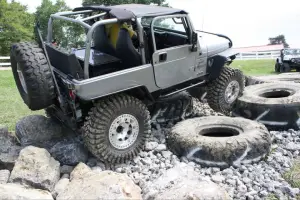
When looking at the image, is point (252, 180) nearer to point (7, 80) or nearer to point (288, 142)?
point (288, 142)

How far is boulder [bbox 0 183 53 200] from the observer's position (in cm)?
389

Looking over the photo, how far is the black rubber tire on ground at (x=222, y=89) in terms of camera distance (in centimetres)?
681

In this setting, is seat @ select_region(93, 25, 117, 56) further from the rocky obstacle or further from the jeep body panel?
the rocky obstacle

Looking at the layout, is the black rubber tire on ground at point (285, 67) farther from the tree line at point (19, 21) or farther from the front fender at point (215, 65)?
the tree line at point (19, 21)

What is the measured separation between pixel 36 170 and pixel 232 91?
13.7 feet

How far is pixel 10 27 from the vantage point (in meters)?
37.2

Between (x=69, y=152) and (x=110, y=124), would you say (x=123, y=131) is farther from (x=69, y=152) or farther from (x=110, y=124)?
(x=69, y=152)

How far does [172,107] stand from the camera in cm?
663

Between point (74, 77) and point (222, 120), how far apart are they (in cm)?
248

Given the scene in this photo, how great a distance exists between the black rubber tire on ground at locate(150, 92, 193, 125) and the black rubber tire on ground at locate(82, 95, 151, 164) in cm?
110

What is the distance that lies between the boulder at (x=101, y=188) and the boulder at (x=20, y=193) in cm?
19

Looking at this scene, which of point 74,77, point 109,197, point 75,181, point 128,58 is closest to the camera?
point 109,197

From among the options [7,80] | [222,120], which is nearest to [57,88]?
[222,120]

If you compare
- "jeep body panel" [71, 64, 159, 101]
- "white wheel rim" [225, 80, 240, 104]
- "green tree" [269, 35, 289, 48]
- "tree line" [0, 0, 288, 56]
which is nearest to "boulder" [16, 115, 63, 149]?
"jeep body panel" [71, 64, 159, 101]
